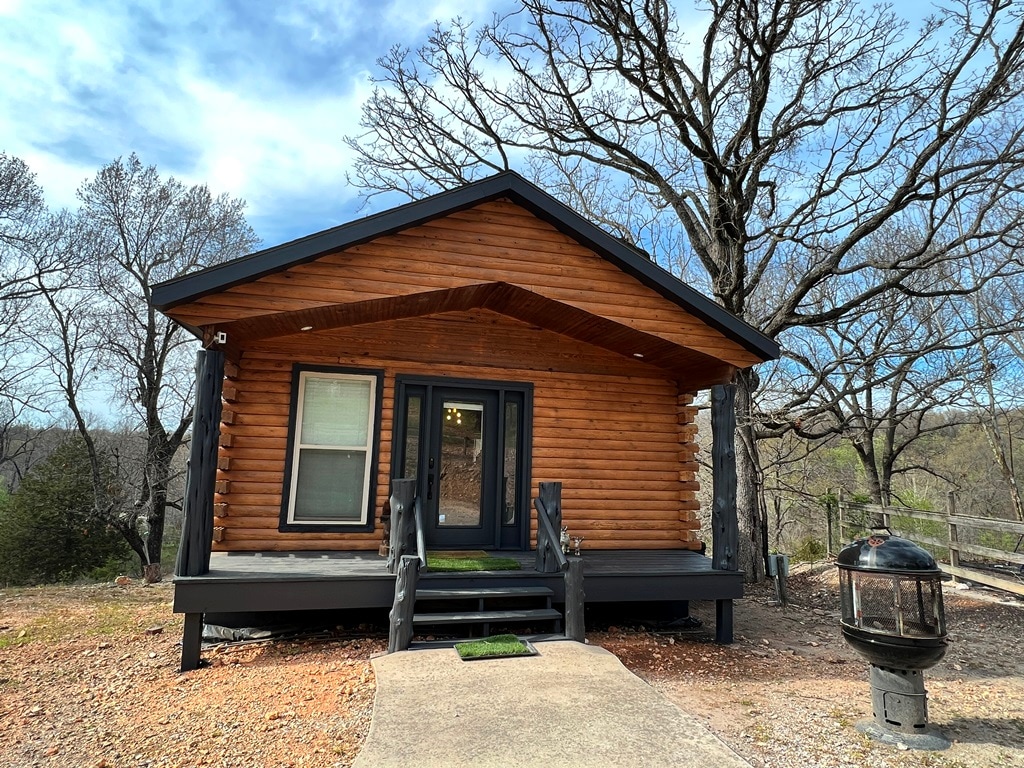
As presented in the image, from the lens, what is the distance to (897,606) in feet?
13.2

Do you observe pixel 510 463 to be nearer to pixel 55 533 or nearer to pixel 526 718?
pixel 526 718

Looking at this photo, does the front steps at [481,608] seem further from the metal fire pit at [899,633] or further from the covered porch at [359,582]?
the metal fire pit at [899,633]

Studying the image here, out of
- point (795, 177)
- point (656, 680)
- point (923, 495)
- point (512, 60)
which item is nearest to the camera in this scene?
point (656, 680)

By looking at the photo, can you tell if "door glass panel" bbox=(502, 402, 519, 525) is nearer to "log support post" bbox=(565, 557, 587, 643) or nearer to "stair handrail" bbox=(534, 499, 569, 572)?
"stair handrail" bbox=(534, 499, 569, 572)

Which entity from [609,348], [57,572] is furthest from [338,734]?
[57,572]

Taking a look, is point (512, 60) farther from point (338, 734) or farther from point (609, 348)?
point (338, 734)

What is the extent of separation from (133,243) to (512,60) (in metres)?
12.8

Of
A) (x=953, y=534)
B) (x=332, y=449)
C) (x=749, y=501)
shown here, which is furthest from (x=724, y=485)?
(x=953, y=534)

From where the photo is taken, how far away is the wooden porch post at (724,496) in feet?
22.0

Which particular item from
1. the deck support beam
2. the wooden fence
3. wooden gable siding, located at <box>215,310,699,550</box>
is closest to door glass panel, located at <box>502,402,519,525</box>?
wooden gable siding, located at <box>215,310,699,550</box>

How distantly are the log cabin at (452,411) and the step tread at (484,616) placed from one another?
181mm

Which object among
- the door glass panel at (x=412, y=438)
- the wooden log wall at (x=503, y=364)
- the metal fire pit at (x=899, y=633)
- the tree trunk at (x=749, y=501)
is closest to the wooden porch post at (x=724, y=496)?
the wooden log wall at (x=503, y=364)

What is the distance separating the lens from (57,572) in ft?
55.7

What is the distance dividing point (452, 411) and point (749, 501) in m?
6.19
